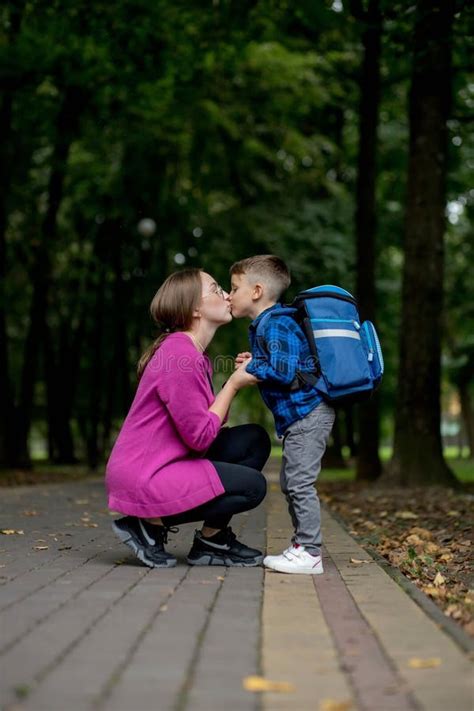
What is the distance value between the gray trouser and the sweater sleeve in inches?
17.2

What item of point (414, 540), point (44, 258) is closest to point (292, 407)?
point (414, 540)

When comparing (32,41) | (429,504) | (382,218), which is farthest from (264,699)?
(382,218)

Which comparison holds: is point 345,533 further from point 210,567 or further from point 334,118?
point 334,118

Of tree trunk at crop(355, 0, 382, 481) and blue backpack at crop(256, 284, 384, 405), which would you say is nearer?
blue backpack at crop(256, 284, 384, 405)

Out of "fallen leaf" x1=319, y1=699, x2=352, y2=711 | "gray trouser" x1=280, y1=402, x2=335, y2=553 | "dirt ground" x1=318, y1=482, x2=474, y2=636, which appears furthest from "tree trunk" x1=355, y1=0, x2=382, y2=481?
"fallen leaf" x1=319, y1=699, x2=352, y2=711

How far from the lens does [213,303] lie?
6.16m

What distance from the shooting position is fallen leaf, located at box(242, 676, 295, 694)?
3295 millimetres

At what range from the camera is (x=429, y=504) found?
11.3m

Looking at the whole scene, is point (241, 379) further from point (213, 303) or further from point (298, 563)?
point (298, 563)

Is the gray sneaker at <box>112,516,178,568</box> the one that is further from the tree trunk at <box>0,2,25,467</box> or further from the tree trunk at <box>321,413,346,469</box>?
the tree trunk at <box>321,413,346,469</box>

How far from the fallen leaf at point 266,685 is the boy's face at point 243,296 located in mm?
2943

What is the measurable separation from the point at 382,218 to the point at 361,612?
20813mm

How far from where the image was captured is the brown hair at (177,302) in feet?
20.1

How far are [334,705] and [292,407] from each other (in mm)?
2917
